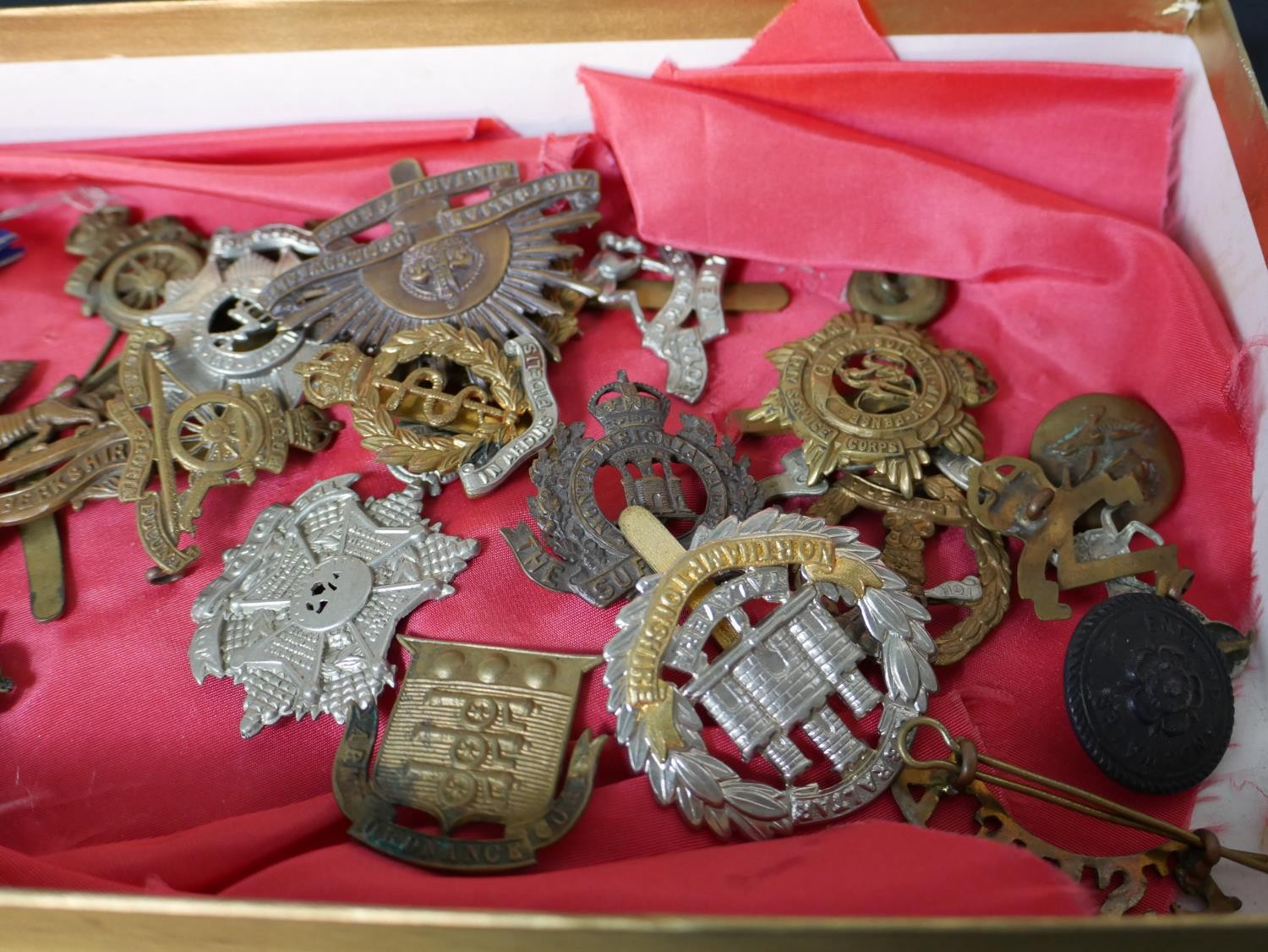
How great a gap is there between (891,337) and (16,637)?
203 centimetres

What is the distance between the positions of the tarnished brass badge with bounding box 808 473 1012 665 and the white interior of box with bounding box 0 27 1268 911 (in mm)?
551

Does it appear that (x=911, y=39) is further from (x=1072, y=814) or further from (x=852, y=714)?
(x=1072, y=814)

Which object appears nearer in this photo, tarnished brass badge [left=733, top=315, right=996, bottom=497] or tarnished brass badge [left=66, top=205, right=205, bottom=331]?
tarnished brass badge [left=733, top=315, right=996, bottom=497]

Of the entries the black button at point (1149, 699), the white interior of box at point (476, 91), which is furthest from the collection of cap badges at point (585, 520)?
the white interior of box at point (476, 91)

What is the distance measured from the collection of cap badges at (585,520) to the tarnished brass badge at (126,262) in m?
0.01

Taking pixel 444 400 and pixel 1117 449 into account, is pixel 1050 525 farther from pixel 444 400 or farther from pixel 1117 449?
pixel 444 400

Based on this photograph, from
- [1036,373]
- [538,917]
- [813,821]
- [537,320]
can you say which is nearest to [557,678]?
[813,821]

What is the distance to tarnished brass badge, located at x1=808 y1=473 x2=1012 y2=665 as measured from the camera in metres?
1.86

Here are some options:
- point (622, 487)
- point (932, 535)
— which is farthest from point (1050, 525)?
point (622, 487)

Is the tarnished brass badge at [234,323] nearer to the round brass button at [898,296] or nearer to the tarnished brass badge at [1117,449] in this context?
the round brass button at [898,296]

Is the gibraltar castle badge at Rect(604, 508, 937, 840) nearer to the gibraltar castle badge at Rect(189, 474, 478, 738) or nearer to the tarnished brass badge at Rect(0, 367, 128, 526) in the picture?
the gibraltar castle badge at Rect(189, 474, 478, 738)

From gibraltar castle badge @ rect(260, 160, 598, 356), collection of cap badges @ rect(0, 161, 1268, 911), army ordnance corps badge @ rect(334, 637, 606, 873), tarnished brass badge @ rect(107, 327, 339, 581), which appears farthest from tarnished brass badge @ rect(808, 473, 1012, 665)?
tarnished brass badge @ rect(107, 327, 339, 581)

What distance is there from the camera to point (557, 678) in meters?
1.78

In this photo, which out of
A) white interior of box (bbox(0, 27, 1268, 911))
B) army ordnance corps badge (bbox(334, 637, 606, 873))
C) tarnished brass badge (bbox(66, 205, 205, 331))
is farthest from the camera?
tarnished brass badge (bbox(66, 205, 205, 331))
